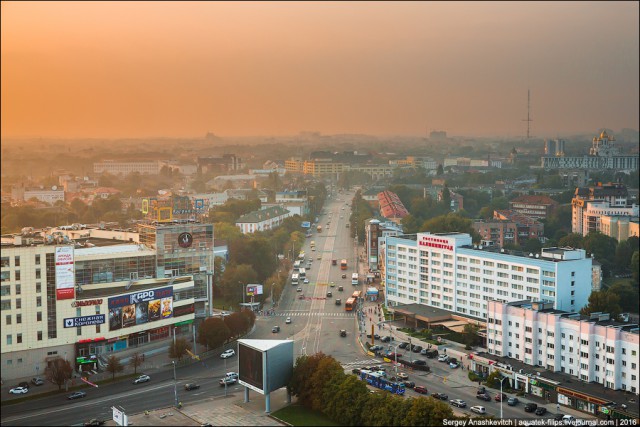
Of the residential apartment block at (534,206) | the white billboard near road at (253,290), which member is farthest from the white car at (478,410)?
the residential apartment block at (534,206)

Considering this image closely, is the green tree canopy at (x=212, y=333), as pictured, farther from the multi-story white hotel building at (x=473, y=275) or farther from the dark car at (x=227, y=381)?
the multi-story white hotel building at (x=473, y=275)

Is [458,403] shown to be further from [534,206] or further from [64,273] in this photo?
[534,206]

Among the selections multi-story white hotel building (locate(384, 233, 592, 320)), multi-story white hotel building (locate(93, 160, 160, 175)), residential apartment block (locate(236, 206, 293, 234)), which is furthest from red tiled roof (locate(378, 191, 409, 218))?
multi-story white hotel building (locate(93, 160, 160, 175))

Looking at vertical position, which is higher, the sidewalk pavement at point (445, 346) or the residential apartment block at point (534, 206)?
the residential apartment block at point (534, 206)

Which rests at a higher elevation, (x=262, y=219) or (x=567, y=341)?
(x=262, y=219)

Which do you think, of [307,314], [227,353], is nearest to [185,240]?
[227,353]
